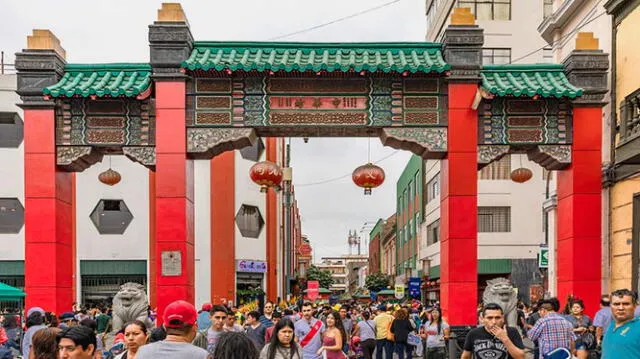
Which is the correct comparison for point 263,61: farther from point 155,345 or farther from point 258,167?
point 155,345

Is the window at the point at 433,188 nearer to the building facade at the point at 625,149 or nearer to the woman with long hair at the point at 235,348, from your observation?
the building facade at the point at 625,149

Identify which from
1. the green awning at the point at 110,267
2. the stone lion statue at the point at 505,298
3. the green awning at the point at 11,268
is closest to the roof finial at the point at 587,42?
the stone lion statue at the point at 505,298

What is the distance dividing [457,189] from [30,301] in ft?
27.6

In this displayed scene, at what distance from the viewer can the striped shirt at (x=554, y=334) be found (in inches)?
398

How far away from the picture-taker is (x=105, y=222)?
107ft

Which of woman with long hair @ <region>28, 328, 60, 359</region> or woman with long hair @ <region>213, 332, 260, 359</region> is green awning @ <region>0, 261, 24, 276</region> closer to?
woman with long hair @ <region>28, 328, 60, 359</region>

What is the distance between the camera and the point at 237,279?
3369cm

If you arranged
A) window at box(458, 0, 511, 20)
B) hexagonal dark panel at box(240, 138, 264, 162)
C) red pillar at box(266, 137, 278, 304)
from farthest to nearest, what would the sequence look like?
window at box(458, 0, 511, 20)
red pillar at box(266, 137, 278, 304)
hexagonal dark panel at box(240, 138, 264, 162)

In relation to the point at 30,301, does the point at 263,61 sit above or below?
above

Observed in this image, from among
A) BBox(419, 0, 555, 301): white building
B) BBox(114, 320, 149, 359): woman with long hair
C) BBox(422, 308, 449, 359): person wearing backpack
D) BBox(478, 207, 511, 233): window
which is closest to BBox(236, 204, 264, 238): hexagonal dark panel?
BBox(419, 0, 555, 301): white building

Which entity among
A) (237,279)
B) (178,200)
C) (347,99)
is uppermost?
(347,99)

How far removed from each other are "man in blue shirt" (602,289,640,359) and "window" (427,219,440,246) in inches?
1367

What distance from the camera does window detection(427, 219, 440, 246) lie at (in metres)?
42.3

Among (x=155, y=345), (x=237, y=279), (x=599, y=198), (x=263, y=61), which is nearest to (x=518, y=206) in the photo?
(x=237, y=279)
